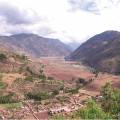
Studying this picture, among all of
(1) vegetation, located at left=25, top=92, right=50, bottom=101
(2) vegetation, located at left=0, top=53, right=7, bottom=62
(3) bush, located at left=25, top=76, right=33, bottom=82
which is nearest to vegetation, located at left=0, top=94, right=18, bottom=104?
(1) vegetation, located at left=25, top=92, right=50, bottom=101

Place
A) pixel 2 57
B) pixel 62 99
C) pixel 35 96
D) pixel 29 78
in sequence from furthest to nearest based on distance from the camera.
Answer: pixel 2 57, pixel 29 78, pixel 35 96, pixel 62 99

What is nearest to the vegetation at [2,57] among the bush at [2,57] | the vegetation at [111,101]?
the bush at [2,57]

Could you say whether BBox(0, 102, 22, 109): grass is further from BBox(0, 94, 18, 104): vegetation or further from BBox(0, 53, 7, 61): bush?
BBox(0, 53, 7, 61): bush

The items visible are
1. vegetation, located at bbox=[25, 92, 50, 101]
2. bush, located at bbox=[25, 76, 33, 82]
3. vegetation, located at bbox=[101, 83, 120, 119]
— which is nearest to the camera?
vegetation, located at bbox=[101, 83, 120, 119]

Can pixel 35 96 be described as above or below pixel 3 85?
below

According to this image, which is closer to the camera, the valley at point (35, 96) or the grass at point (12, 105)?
the valley at point (35, 96)

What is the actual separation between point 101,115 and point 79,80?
8236cm

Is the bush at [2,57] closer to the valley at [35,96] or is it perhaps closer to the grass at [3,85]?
the valley at [35,96]

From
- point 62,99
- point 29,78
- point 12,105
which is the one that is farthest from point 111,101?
point 29,78

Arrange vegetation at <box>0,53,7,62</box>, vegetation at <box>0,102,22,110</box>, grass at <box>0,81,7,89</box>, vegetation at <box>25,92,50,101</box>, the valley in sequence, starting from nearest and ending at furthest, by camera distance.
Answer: the valley, vegetation at <box>0,102,22,110</box>, vegetation at <box>25,92,50,101</box>, grass at <box>0,81,7,89</box>, vegetation at <box>0,53,7,62</box>

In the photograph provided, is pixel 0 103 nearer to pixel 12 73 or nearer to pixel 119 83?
pixel 12 73

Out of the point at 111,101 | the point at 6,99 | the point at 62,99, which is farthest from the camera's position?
the point at 62,99

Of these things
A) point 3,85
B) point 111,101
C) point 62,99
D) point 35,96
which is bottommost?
point 62,99

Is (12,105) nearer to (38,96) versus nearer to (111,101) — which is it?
(38,96)
